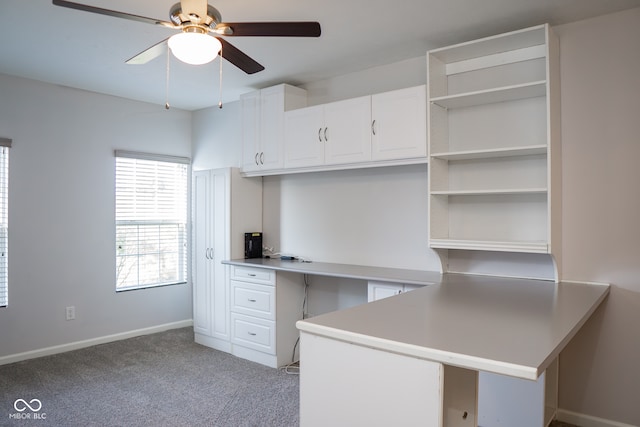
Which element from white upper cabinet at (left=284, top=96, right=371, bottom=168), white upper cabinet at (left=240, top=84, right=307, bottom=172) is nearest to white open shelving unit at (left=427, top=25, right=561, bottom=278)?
white upper cabinet at (left=284, top=96, right=371, bottom=168)

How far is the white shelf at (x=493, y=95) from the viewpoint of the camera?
8.65ft

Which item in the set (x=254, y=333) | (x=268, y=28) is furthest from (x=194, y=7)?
(x=254, y=333)

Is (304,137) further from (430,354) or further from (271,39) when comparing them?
(430,354)

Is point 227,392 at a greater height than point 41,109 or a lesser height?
lesser

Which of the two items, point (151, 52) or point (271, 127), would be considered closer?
point (151, 52)

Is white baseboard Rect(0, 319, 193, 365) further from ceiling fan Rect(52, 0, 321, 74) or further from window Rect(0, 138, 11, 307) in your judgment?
ceiling fan Rect(52, 0, 321, 74)

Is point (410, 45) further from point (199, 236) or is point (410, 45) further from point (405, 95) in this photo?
point (199, 236)

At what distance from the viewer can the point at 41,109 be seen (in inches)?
157

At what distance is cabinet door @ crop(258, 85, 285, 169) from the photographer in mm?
3904

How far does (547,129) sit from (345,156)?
1.43m

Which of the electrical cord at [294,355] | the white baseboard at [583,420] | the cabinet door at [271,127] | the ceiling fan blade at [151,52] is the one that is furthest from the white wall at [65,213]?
the white baseboard at [583,420]

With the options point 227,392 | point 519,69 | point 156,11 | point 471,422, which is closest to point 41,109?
point 156,11

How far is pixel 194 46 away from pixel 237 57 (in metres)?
0.47

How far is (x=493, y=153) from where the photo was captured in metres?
2.81
